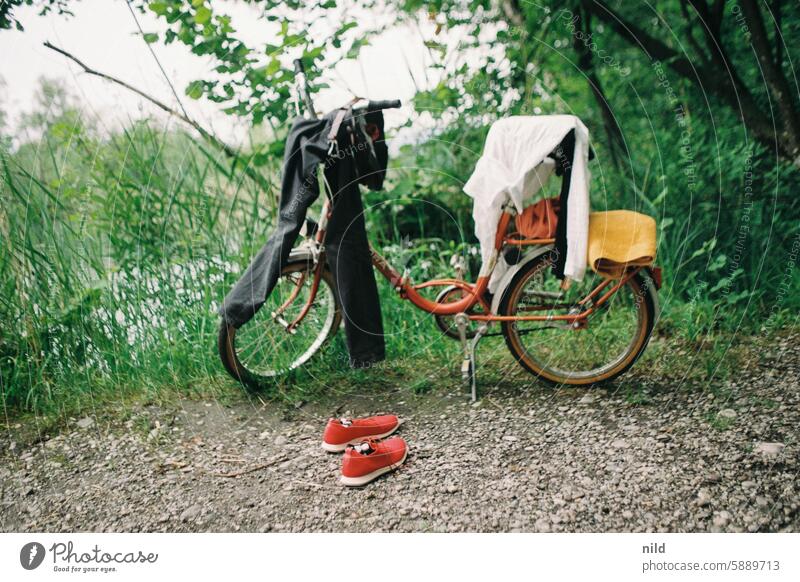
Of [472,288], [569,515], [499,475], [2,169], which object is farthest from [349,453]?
[2,169]

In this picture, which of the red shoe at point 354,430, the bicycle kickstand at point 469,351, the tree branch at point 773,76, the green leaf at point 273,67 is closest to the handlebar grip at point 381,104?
the green leaf at point 273,67

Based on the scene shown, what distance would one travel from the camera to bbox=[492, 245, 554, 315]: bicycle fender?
194 cm

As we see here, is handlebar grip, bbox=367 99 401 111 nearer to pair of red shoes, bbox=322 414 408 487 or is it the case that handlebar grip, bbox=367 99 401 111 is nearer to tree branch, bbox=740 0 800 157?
pair of red shoes, bbox=322 414 408 487

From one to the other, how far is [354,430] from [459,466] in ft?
1.18

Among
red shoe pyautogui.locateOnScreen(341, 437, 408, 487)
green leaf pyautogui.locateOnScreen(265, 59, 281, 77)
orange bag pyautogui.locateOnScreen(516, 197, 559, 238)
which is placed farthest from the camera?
green leaf pyautogui.locateOnScreen(265, 59, 281, 77)

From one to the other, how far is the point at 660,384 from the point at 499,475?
0.75m

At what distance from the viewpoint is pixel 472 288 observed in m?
2.12

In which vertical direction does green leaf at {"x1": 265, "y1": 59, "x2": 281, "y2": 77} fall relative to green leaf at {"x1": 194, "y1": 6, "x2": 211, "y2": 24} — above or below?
below

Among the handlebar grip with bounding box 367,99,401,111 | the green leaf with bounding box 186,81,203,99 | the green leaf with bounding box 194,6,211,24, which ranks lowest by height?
the handlebar grip with bounding box 367,99,401,111

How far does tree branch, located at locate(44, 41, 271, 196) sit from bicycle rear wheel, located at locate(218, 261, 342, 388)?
56 cm

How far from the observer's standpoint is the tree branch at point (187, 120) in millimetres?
2189

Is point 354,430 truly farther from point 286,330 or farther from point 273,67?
point 273,67

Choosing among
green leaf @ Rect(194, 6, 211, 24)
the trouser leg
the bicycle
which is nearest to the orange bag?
the bicycle

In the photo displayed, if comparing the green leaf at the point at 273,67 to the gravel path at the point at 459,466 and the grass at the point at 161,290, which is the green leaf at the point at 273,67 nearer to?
the grass at the point at 161,290
